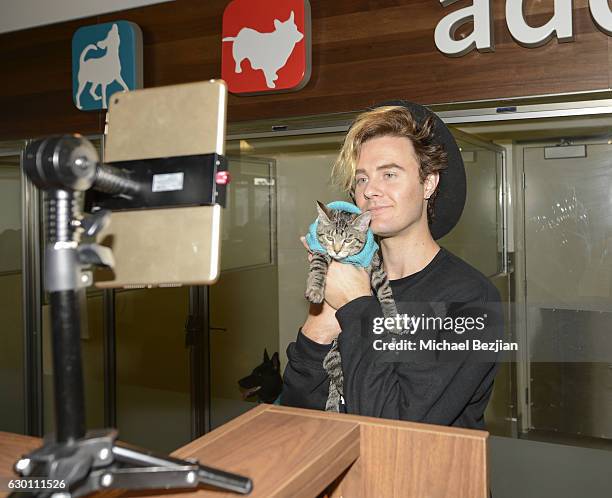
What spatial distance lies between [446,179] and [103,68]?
7.27 feet

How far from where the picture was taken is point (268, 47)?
8.39 ft

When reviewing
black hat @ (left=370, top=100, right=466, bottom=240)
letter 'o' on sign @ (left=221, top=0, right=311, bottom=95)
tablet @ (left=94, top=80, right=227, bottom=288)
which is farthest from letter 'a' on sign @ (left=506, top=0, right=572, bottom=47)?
tablet @ (left=94, top=80, right=227, bottom=288)

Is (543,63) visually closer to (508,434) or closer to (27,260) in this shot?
(508,434)

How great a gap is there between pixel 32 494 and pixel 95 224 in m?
0.25

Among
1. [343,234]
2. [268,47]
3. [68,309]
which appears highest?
[268,47]

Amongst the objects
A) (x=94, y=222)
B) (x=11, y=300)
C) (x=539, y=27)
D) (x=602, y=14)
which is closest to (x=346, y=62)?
(x=539, y=27)

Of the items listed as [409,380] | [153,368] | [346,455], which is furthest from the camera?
[153,368]

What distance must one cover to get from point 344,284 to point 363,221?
6.3 inches

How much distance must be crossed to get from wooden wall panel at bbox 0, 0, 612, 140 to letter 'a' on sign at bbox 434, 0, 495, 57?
3cm

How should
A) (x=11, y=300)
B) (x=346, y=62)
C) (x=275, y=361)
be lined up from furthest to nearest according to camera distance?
(x=11, y=300)
(x=275, y=361)
(x=346, y=62)

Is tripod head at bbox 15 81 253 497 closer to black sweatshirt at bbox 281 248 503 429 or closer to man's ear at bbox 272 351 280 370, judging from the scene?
black sweatshirt at bbox 281 248 503 429

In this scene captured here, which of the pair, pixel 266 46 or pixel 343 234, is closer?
pixel 343 234

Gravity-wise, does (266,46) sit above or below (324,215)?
above

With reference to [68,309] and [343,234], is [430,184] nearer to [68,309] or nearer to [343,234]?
[343,234]
